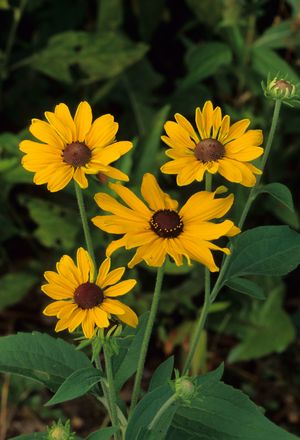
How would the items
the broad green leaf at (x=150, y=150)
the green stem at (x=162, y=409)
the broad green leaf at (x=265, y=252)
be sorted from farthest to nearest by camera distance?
1. the broad green leaf at (x=150, y=150)
2. the broad green leaf at (x=265, y=252)
3. the green stem at (x=162, y=409)

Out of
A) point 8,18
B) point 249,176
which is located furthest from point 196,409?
point 8,18

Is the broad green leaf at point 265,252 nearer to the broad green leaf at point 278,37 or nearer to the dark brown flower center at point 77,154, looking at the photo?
the dark brown flower center at point 77,154

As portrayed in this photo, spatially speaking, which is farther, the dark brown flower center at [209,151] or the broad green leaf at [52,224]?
the broad green leaf at [52,224]

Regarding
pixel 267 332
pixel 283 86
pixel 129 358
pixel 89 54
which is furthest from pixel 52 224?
pixel 283 86

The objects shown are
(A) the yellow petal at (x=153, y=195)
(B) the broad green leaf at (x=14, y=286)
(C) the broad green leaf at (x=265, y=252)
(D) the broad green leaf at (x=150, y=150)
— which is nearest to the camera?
(A) the yellow petal at (x=153, y=195)

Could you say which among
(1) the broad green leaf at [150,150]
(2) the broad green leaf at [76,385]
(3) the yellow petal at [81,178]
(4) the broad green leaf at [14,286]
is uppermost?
(3) the yellow petal at [81,178]

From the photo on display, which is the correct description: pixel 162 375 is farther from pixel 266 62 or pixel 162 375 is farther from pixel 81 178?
pixel 266 62

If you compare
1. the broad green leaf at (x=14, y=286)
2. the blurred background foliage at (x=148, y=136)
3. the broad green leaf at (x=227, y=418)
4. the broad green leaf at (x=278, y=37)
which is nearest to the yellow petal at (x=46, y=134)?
the broad green leaf at (x=227, y=418)
